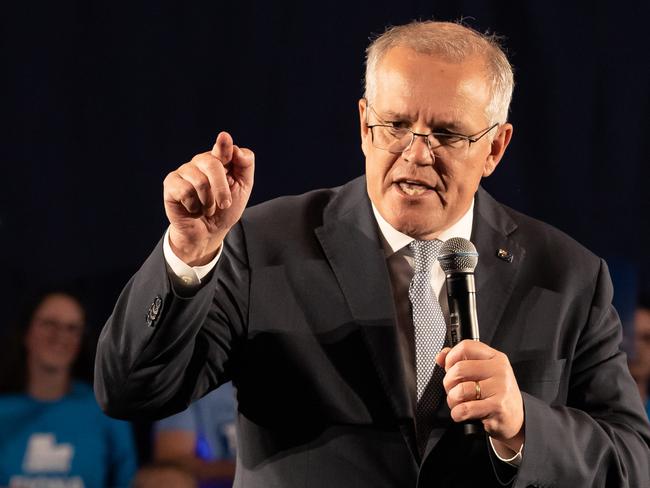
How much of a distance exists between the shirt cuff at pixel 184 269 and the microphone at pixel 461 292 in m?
0.33

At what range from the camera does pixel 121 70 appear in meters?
3.46

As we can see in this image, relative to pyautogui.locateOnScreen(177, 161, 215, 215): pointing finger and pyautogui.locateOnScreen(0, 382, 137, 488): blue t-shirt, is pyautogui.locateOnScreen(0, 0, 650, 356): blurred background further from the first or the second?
pyautogui.locateOnScreen(177, 161, 215, 215): pointing finger

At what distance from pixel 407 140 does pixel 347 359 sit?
0.35 m

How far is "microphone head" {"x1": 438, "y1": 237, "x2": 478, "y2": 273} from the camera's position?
1.48m

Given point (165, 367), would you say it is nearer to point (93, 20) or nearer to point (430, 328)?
point (430, 328)

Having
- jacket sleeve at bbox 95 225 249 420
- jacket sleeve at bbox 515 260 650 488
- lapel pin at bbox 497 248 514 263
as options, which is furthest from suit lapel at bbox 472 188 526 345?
jacket sleeve at bbox 95 225 249 420

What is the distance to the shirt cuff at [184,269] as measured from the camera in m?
1.45

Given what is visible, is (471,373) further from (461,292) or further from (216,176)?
(216,176)

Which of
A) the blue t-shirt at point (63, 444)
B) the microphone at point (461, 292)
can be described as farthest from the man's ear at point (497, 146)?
the blue t-shirt at point (63, 444)

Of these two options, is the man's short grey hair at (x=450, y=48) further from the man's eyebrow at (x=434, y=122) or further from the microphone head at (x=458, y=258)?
the microphone head at (x=458, y=258)

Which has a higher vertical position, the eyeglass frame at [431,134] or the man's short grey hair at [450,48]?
the man's short grey hair at [450,48]

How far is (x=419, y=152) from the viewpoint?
1.65m

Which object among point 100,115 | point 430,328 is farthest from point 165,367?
point 100,115

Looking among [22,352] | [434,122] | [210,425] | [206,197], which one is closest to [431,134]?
[434,122]
